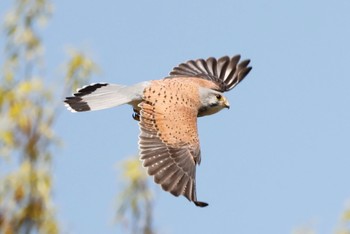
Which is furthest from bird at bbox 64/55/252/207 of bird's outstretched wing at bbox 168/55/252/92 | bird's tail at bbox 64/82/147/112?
bird's outstretched wing at bbox 168/55/252/92

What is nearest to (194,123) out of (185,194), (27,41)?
(185,194)

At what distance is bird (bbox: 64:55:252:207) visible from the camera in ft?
16.9

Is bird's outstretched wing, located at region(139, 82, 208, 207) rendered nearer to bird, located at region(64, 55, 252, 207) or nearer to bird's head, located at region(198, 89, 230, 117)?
bird, located at region(64, 55, 252, 207)

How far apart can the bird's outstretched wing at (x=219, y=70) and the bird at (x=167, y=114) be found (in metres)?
0.69

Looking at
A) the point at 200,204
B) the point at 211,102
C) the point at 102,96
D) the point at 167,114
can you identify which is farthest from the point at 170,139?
the point at 200,204

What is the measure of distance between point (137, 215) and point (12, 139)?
2.69ft

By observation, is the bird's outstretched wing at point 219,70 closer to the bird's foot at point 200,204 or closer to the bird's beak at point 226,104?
the bird's beak at point 226,104

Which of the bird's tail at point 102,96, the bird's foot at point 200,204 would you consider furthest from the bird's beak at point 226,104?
the bird's foot at point 200,204

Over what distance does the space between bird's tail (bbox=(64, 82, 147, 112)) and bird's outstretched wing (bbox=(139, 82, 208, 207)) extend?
0.32 feet

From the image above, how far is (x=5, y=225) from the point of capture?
428cm

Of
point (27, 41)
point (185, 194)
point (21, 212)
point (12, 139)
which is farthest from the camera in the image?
point (27, 41)

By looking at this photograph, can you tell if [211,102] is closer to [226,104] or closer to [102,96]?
[226,104]

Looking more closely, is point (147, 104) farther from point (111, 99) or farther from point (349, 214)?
point (349, 214)

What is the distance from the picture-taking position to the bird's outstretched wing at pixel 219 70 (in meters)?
7.62
